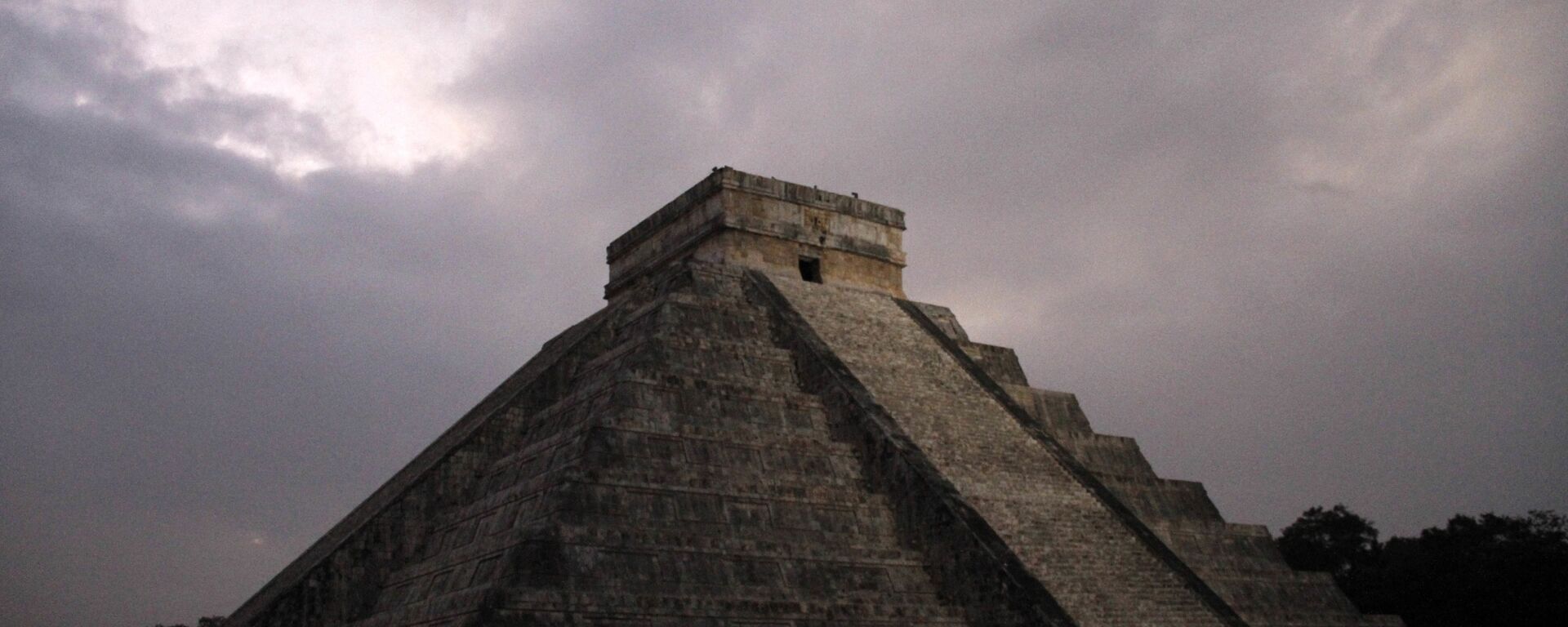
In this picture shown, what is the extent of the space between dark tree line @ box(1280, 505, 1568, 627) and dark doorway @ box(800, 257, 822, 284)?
15484 millimetres

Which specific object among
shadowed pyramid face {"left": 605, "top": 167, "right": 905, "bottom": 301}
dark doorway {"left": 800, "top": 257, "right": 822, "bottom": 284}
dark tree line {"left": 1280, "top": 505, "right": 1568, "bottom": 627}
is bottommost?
dark tree line {"left": 1280, "top": 505, "right": 1568, "bottom": 627}

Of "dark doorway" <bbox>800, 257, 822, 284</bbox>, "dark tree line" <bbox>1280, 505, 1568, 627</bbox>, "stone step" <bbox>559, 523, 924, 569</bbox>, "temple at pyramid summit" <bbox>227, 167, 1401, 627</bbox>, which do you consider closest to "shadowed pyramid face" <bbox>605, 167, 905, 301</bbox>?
"dark doorway" <bbox>800, 257, 822, 284</bbox>

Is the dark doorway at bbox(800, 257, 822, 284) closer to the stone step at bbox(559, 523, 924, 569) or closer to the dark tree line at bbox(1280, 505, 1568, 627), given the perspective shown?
the stone step at bbox(559, 523, 924, 569)

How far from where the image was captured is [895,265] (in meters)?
21.5

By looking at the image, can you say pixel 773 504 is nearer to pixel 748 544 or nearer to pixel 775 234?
pixel 748 544

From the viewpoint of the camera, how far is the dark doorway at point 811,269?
20422mm

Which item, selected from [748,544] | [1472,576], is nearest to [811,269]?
[748,544]

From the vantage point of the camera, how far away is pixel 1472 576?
88.5 ft

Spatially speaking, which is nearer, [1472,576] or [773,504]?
[773,504]

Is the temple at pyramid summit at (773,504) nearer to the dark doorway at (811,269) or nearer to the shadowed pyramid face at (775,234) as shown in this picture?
the shadowed pyramid face at (775,234)

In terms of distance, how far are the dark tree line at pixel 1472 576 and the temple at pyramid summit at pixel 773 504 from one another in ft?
32.9

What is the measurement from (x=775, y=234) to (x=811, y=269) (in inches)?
34.4

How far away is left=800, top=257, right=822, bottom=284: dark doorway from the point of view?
67.0 ft

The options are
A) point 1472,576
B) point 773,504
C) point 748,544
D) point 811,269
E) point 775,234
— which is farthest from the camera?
point 1472,576
